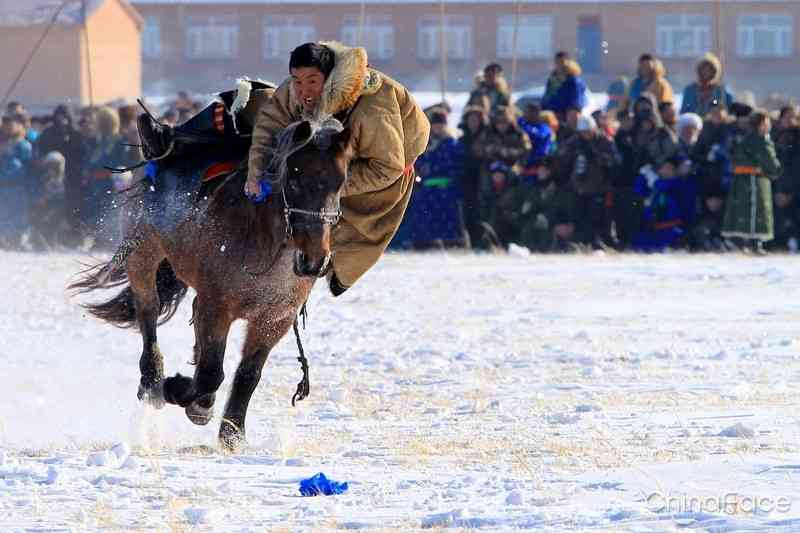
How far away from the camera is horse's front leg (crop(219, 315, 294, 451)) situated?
732cm

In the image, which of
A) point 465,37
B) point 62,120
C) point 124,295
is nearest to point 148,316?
point 124,295

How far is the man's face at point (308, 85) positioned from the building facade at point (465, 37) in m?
30.7

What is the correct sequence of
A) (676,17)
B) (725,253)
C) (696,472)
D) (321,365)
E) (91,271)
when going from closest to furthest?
1. (696,472)
2. (91,271)
3. (321,365)
4. (725,253)
5. (676,17)

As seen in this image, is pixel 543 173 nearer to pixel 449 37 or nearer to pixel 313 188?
pixel 313 188

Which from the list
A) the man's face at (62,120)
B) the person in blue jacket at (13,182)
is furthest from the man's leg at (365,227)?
the person in blue jacket at (13,182)

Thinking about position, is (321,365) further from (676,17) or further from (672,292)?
(676,17)

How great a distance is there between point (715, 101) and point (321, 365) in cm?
753

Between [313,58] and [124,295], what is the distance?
2.49m

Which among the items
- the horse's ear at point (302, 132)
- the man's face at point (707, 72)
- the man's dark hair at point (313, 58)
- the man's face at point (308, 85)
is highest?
the man's dark hair at point (313, 58)

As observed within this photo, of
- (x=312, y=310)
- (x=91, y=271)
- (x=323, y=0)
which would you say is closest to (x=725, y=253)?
(x=312, y=310)

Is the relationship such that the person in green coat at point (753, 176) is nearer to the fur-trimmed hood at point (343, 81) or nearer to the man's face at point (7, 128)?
the man's face at point (7, 128)

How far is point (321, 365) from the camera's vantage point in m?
9.91

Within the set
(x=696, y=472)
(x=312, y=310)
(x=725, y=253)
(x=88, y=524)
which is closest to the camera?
(x=88, y=524)

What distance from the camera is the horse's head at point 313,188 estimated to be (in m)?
6.53
